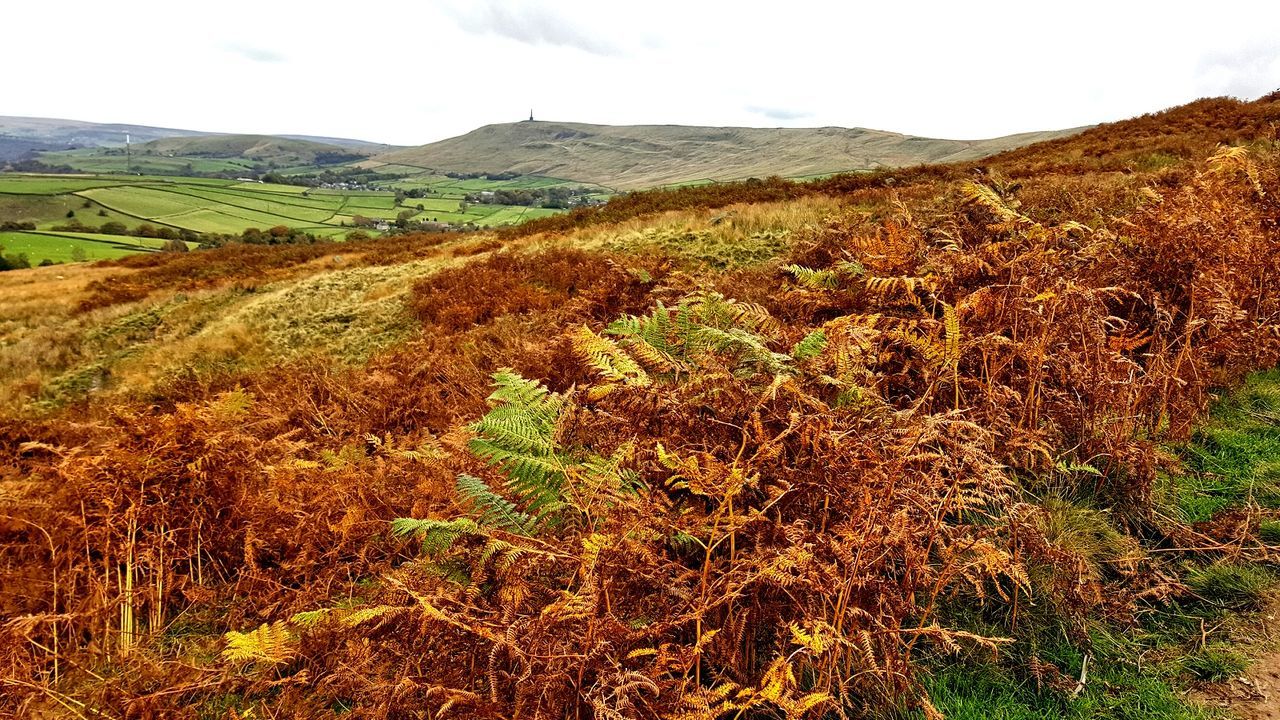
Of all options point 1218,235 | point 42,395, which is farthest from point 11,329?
point 1218,235

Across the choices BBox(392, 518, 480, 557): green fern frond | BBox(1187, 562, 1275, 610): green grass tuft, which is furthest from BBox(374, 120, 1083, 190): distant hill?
BBox(392, 518, 480, 557): green fern frond

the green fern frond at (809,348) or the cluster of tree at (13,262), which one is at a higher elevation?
the green fern frond at (809,348)

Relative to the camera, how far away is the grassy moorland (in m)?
2.03

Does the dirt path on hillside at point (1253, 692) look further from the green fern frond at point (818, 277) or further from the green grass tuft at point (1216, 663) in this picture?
the green fern frond at point (818, 277)

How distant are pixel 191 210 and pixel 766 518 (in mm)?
84928

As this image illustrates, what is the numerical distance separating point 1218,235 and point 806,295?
298cm

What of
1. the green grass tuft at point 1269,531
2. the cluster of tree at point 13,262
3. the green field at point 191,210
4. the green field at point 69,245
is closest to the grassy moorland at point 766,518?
the green grass tuft at point 1269,531

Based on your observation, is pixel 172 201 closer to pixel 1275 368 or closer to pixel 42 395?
pixel 42 395

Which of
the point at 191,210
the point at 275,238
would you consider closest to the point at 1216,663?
the point at 275,238

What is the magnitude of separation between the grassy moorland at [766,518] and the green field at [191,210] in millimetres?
44628

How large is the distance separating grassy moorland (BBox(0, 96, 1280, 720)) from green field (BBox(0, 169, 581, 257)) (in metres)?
44.6

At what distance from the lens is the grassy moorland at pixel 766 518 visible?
2033 mm

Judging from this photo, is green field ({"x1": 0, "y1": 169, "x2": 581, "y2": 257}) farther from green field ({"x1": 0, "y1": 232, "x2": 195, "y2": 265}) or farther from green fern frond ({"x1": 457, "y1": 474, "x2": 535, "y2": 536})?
green fern frond ({"x1": 457, "y1": 474, "x2": 535, "y2": 536})

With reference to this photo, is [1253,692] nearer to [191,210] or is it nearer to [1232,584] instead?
[1232,584]
